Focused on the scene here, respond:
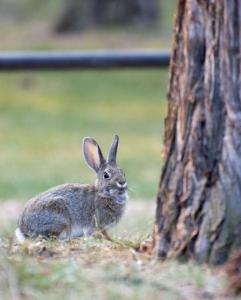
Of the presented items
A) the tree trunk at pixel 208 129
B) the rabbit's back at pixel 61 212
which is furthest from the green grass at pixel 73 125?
the tree trunk at pixel 208 129

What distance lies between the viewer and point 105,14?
31594mm

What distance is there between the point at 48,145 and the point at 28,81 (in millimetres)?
9145

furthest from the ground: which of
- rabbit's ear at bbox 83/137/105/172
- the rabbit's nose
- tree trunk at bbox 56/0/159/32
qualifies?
tree trunk at bbox 56/0/159/32

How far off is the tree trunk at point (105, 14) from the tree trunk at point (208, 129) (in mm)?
25450

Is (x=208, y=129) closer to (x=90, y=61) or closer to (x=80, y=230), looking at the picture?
(x=80, y=230)

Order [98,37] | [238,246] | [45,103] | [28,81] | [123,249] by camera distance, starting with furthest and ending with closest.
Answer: [98,37]
[28,81]
[45,103]
[123,249]
[238,246]

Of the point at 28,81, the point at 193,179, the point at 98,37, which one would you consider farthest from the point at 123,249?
the point at 98,37

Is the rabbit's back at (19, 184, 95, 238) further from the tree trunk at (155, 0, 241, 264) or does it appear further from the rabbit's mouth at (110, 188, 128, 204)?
the tree trunk at (155, 0, 241, 264)

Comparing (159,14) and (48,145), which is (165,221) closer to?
(48,145)

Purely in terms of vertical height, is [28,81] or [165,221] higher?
[165,221]

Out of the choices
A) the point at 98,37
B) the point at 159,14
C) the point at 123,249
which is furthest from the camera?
the point at 159,14

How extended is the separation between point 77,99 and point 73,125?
4156mm

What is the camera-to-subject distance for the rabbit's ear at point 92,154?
26.4 feet

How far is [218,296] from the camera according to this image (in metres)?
5.20
